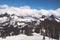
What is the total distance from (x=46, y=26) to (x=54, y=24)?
4308mm

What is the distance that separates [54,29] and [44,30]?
5514 millimetres

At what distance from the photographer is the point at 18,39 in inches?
1555

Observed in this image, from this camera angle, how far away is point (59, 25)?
59.6 metres

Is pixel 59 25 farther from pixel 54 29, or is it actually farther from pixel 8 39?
pixel 8 39

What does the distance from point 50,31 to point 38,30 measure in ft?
19.9

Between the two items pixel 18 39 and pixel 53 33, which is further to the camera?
pixel 53 33

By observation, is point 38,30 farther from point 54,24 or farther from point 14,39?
point 14,39

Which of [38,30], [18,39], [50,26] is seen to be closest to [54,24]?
[50,26]

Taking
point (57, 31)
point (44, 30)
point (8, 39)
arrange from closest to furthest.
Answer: point (8, 39) < point (57, 31) < point (44, 30)

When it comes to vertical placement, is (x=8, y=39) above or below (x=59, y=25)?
below

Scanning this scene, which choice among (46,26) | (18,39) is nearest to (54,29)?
(46,26)

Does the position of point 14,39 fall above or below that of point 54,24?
below

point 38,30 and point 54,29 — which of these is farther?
point 38,30

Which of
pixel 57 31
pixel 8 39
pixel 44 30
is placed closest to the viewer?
pixel 8 39
